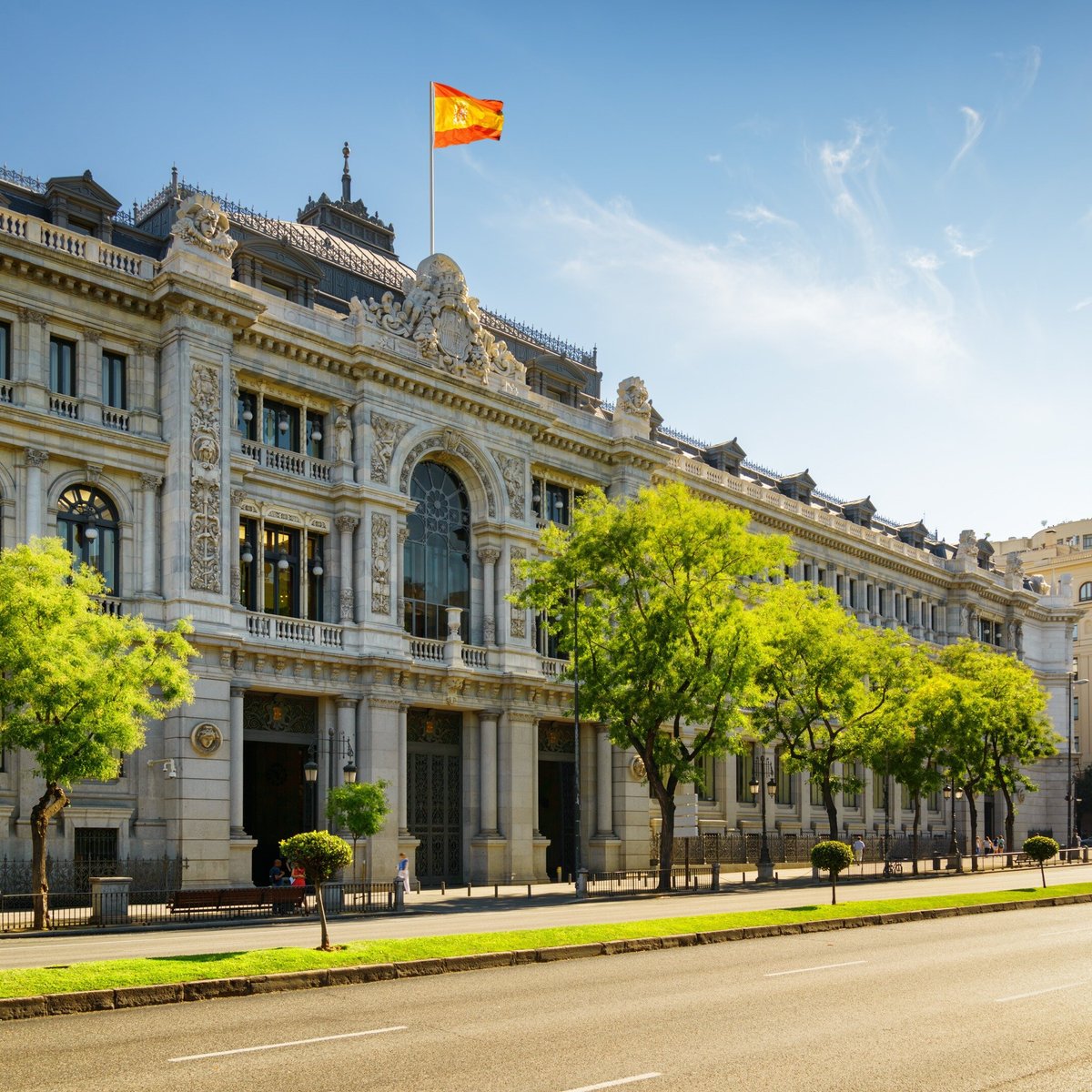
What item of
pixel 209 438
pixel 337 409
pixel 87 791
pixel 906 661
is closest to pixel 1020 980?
pixel 87 791

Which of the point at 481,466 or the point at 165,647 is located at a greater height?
the point at 481,466

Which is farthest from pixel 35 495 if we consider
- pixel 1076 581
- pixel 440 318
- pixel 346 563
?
pixel 1076 581

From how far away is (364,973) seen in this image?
2041 centimetres

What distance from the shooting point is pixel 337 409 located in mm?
46375

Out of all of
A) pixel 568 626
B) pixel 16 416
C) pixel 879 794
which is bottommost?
pixel 879 794

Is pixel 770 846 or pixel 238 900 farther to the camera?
pixel 770 846

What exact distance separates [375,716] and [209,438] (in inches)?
428

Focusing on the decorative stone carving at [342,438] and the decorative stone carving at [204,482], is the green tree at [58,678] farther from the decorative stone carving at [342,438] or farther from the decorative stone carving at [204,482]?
the decorative stone carving at [342,438]

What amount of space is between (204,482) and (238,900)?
42.0ft

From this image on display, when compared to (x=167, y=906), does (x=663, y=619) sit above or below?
above

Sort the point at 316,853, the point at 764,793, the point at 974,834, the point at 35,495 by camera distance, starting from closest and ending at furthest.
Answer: the point at 316,853
the point at 35,495
the point at 974,834
the point at 764,793

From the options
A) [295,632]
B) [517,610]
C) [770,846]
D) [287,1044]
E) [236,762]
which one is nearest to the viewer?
[287,1044]

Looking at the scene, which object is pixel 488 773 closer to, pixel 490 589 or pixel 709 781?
pixel 490 589

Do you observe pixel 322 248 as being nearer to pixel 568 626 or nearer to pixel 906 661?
pixel 568 626
